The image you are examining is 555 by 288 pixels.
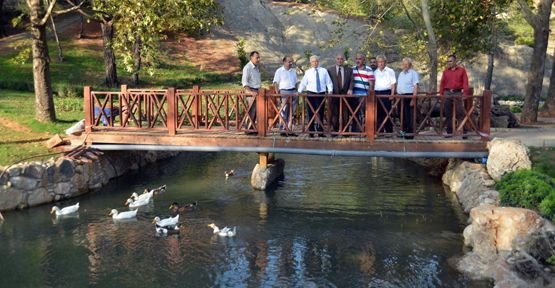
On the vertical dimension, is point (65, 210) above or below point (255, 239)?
above

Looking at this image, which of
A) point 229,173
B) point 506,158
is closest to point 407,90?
point 506,158

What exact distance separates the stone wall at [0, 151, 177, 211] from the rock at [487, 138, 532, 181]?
9.37 m

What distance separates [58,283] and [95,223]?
322cm

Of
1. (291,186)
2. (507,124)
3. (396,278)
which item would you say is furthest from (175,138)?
(507,124)

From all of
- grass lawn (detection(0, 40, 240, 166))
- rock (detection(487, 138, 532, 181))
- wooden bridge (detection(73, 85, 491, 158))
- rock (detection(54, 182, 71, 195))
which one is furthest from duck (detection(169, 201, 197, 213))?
rock (detection(487, 138, 532, 181))

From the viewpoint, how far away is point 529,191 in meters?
11.8

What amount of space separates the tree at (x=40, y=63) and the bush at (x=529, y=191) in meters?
12.6

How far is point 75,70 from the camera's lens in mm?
30094

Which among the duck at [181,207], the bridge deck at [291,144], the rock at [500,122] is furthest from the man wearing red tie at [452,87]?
the duck at [181,207]

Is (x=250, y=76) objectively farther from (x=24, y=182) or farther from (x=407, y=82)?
(x=24, y=182)

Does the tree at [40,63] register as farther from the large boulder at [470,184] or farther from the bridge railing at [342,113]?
the large boulder at [470,184]

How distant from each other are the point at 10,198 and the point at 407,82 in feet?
Answer: 29.9

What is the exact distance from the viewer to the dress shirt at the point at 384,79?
576 inches

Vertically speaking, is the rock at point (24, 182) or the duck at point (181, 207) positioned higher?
the rock at point (24, 182)
